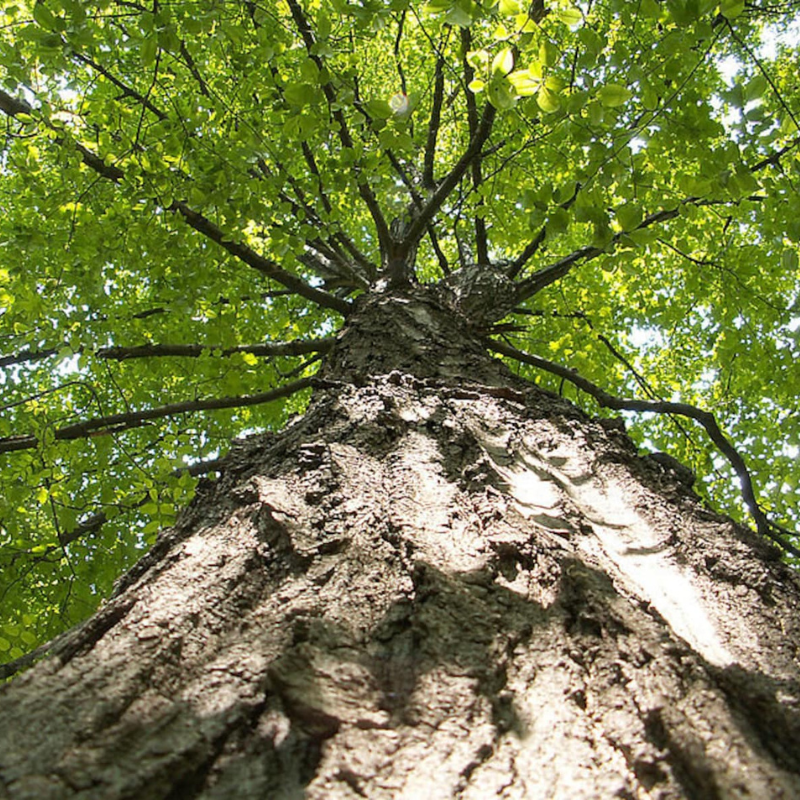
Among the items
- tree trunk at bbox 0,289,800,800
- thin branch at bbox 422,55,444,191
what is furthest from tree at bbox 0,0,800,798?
thin branch at bbox 422,55,444,191

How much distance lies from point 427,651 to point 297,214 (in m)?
3.50

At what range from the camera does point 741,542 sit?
5.19 feet

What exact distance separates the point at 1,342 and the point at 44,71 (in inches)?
87.9

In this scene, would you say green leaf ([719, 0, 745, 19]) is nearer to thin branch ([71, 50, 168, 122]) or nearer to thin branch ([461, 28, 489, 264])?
thin branch ([461, 28, 489, 264])

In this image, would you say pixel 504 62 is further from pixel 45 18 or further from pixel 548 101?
pixel 45 18

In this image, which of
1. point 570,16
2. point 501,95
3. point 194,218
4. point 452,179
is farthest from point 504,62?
point 194,218

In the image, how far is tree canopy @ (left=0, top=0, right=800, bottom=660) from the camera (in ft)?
8.11

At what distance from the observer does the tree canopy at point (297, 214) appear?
2.47 meters

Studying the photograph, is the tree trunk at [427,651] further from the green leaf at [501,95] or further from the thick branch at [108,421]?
the thick branch at [108,421]

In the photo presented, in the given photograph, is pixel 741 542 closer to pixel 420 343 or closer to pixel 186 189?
pixel 420 343

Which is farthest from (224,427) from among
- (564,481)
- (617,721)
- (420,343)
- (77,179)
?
(617,721)

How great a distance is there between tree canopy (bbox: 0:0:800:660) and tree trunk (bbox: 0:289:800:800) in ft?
3.85

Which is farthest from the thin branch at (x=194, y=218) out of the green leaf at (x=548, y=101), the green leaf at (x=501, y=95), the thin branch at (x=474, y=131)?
the green leaf at (x=548, y=101)

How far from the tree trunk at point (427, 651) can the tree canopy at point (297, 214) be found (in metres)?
1.17
